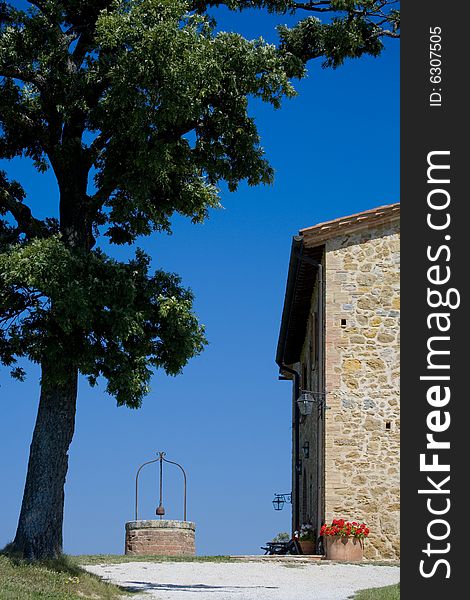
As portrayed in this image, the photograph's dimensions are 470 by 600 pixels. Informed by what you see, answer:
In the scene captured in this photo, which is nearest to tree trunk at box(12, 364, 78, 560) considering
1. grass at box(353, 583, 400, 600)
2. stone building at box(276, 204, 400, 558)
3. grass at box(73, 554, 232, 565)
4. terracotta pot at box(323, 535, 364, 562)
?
grass at box(73, 554, 232, 565)

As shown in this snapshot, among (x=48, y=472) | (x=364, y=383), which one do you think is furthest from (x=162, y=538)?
(x=48, y=472)

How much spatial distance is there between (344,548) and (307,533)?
7.84ft

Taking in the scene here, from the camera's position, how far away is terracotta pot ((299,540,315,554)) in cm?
2083

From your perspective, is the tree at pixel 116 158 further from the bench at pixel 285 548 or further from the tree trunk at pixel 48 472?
the bench at pixel 285 548

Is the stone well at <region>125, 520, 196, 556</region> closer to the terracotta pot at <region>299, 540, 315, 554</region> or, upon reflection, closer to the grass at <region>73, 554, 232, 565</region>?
the grass at <region>73, 554, 232, 565</region>

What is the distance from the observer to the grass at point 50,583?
37.3 ft

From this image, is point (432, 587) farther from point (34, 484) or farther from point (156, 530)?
point (156, 530)

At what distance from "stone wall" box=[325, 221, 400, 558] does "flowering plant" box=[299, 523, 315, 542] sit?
1600 mm

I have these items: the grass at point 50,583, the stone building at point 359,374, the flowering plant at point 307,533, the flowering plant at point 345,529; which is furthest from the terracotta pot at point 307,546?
the grass at point 50,583

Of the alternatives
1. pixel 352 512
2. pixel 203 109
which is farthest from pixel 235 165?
pixel 352 512

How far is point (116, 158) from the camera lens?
14617mm

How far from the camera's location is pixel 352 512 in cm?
1973

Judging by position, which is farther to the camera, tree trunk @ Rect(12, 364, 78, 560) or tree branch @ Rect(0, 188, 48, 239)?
tree branch @ Rect(0, 188, 48, 239)

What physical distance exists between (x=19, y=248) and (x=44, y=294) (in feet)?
2.46
